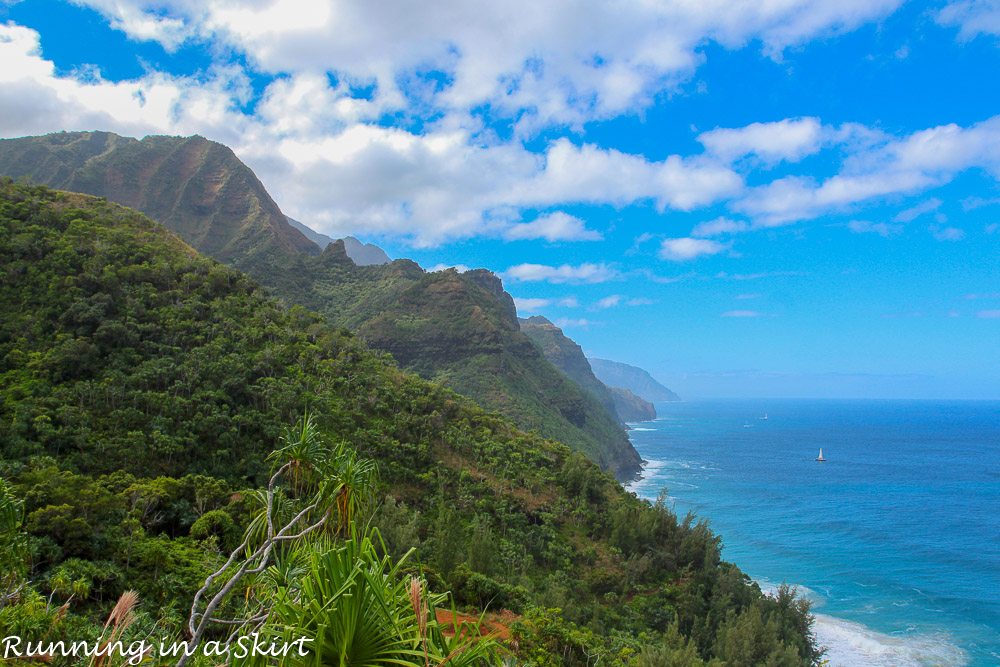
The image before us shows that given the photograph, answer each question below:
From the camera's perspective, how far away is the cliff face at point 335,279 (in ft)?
226

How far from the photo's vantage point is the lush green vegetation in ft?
39.6

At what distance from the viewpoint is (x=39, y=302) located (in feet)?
78.0

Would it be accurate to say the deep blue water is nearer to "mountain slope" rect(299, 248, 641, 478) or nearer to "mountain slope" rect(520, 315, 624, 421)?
"mountain slope" rect(299, 248, 641, 478)

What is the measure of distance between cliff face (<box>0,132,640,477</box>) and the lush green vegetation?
2858cm

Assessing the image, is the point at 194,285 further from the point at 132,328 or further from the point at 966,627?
the point at 966,627

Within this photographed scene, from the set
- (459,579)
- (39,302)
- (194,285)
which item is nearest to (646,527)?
(459,579)

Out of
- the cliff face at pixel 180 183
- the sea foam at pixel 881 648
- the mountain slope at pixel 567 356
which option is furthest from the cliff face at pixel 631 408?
the sea foam at pixel 881 648

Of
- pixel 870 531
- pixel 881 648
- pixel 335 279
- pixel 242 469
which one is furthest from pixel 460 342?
pixel 242 469

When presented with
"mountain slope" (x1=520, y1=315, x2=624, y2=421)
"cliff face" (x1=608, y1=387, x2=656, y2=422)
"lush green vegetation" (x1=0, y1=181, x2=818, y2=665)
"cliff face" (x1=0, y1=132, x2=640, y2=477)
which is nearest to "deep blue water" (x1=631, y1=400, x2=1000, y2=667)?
"lush green vegetation" (x1=0, y1=181, x2=818, y2=665)

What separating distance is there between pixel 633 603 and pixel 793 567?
26.3 metres

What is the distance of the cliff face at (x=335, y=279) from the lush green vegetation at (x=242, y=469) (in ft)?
93.8

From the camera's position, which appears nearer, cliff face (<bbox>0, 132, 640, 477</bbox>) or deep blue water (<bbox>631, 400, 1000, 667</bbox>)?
deep blue water (<bbox>631, 400, 1000, 667</bbox>)

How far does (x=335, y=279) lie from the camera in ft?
274

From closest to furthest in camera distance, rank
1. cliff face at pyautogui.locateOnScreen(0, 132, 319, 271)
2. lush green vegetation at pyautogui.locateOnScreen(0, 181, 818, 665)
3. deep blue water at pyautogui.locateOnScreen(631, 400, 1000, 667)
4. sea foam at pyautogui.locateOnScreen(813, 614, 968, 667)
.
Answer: lush green vegetation at pyautogui.locateOnScreen(0, 181, 818, 665) < sea foam at pyautogui.locateOnScreen(813, 614, 968, 667) < deep blue water at pyautogui.locateOnScreen(631, 400, 1000, 667) < cliff face at pyautogui.locateOnScreen(0, 132, 319, 271)
